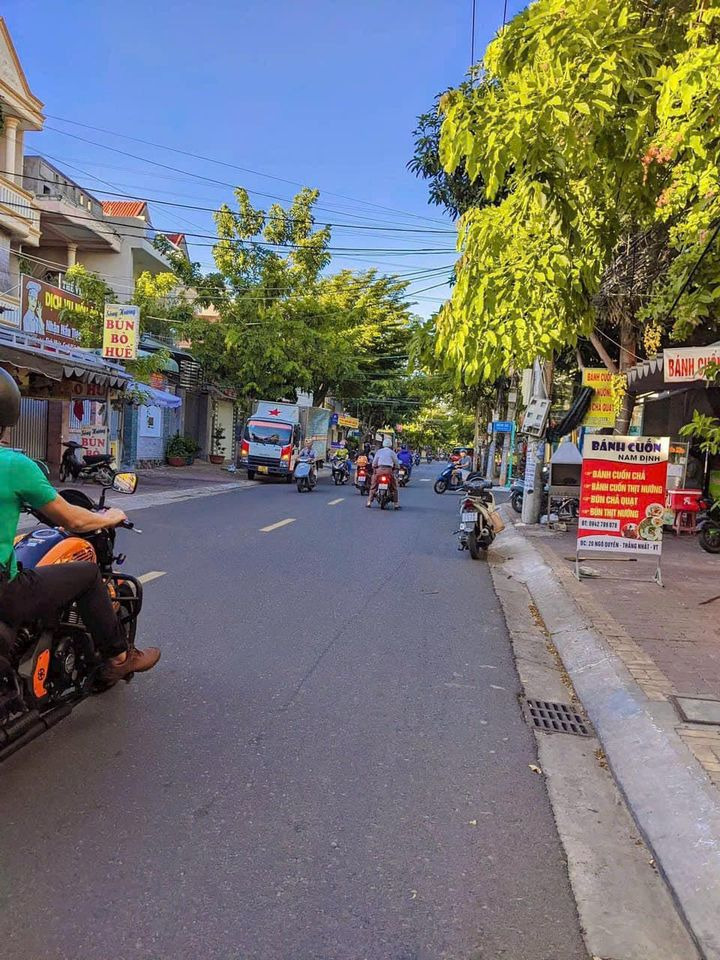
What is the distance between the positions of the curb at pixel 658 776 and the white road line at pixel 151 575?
14.1 ft

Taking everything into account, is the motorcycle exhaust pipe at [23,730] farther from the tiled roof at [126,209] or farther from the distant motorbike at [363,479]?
the tiled roof at [126,209]

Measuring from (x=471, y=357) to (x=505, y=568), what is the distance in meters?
6.46

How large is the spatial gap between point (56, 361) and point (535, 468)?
1062 centimetres

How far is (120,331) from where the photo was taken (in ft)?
60.8

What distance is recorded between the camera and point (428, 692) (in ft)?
15.8

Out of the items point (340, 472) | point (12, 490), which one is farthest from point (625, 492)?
point (340, 472)

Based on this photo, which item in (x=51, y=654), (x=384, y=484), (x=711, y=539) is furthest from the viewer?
(x=384, y=484)

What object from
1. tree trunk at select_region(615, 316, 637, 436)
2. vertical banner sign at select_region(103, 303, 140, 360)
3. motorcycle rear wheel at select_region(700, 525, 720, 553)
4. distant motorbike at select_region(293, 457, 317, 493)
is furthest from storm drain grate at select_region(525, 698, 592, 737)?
distant motorbike at select_region(293, 457, 317, 493)

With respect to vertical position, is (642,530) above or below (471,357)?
below

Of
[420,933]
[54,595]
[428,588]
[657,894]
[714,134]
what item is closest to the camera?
[420,933]

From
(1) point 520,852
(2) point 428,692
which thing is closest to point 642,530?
(2) point 428,692

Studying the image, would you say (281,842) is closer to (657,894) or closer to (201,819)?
(201,819)

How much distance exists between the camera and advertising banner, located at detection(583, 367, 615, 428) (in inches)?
565

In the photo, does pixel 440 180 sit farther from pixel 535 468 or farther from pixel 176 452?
pixel 176 452
